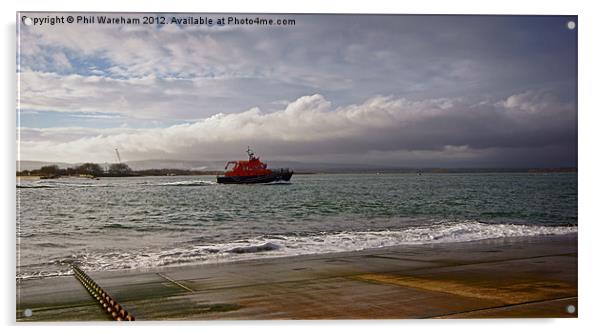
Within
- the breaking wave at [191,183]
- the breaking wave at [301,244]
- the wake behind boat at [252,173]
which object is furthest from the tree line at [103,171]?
the breaking wave at [301,244]

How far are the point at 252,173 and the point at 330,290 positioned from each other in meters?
2.61

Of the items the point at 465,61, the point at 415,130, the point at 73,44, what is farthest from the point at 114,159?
the point at 465,61

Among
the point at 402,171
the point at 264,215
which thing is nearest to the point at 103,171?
the point at 264,215

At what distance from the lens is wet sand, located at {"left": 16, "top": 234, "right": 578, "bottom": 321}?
5.24 metres

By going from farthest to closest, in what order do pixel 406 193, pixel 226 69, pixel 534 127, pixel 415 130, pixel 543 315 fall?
pixel 406 193 < pixel 415 130 < pixel 534 127 < pixel 226 69 < pixel 543 315

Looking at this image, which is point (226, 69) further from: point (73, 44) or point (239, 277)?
point (239, 277)

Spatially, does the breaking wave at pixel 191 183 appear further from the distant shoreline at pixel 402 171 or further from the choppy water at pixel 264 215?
the distant shoreline at pixel 402 171

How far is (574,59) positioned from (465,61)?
125 cm

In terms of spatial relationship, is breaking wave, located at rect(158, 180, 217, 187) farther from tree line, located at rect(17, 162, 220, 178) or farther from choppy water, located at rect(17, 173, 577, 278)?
tree line, located at rect(17, 162, 220, 178)

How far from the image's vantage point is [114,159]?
22.8ft

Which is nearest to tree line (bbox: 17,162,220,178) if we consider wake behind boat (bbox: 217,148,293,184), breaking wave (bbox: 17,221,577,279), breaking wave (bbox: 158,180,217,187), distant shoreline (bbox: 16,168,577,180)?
distant shoreline (bbox: 16,168,577,180)

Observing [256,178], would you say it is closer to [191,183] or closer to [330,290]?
[191,183]

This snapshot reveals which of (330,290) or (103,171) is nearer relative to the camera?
(330,290)

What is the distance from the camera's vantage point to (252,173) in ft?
25.6
